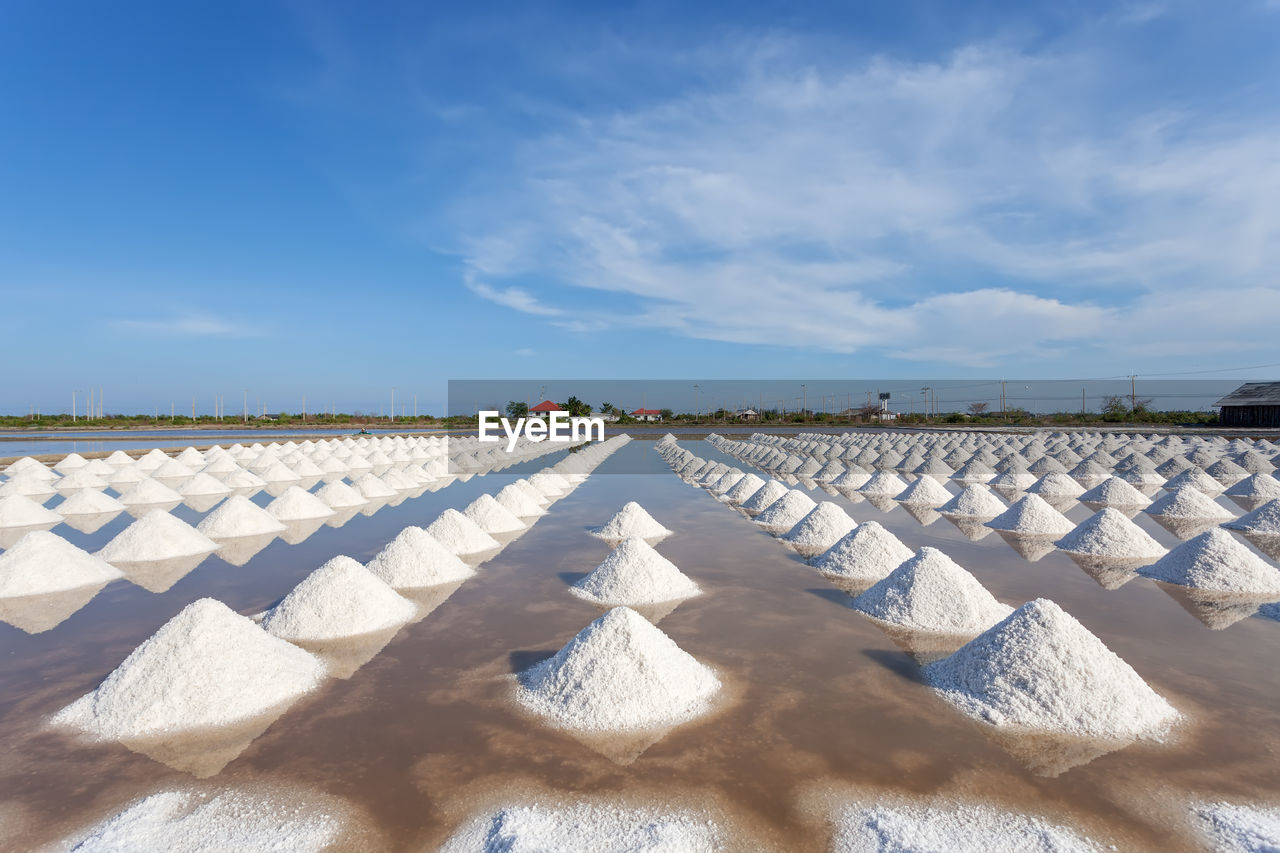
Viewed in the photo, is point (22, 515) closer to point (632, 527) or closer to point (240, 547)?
point (240, 547)

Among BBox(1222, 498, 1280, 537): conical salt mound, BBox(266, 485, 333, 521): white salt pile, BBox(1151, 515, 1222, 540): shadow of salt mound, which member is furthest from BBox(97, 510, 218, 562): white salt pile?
BBox(1222, 498, 1280, 537): conical salt mound

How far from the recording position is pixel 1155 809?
285 centimetres

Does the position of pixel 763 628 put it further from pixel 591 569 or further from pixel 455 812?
pixel 455 812

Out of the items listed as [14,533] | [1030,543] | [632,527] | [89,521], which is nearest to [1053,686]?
[1030,543]

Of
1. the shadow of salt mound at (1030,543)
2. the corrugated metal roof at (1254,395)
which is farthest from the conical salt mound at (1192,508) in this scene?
the corrugated metal roof at (1254,395)

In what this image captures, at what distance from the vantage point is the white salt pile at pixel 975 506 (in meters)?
10.5

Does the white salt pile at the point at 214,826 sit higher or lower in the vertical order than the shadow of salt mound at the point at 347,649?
higher

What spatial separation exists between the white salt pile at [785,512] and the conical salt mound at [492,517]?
375 cm

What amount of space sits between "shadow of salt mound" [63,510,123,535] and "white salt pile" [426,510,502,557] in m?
5.84

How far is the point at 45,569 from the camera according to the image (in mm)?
6578

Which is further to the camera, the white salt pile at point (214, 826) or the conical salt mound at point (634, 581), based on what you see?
the conical salt mound at point (634, 581)

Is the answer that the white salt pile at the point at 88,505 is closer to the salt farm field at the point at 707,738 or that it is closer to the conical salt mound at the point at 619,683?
the salt farm field at the point at 707,738

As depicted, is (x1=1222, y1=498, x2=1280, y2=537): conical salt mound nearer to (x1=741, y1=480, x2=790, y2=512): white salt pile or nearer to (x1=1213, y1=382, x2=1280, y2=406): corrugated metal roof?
(x1=741, y1=480, x2=790, y2=512): white salt pile

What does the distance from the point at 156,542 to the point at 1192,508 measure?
14.9 meters
